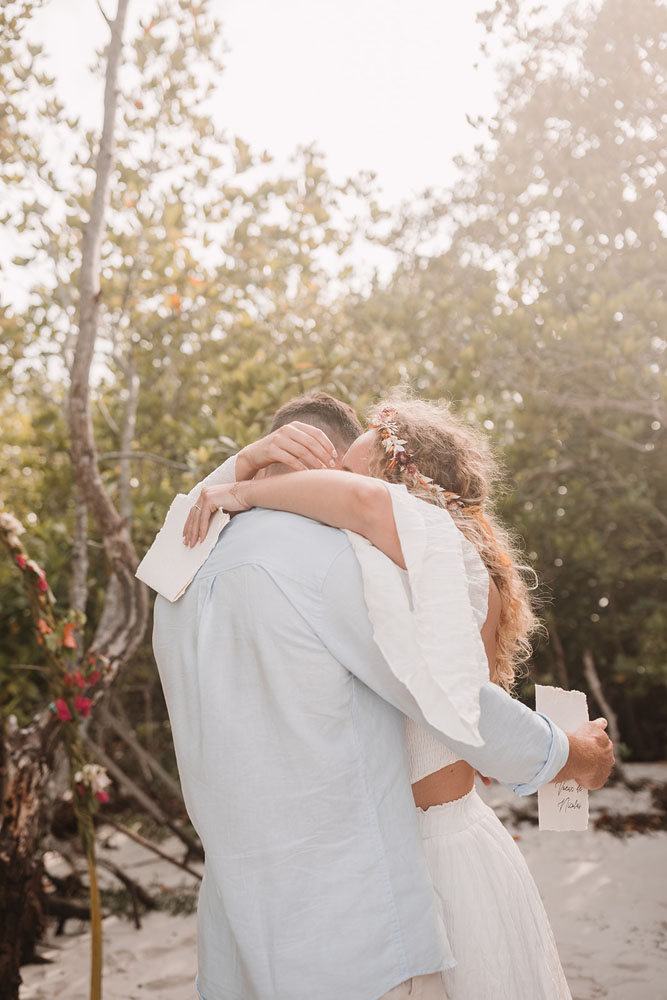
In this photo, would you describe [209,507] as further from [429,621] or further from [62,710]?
[62,710]

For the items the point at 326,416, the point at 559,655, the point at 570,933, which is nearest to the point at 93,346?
the point at 326,416

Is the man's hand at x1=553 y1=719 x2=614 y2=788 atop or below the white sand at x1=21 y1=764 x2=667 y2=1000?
atop

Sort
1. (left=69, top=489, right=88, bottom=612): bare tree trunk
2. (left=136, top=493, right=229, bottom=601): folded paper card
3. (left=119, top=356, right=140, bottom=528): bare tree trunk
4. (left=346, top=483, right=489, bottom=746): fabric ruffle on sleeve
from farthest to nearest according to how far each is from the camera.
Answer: (left=119, top=356, right=140, bottom=528): bare tree trunk, (left=69, top=489, right=88, bottom=612): bare tree trunk, (left=136, top=493, right=229, bottom=601): folded paper card, (left=346, top=483, right=489, bottom=746): fabric ruffle on sleeve

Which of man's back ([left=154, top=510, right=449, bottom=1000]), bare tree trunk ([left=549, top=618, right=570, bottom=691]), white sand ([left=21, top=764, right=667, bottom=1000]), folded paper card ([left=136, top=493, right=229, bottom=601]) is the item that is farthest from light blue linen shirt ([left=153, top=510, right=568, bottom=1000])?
bare tree trunk ([left=549, top=618, right=570, bottom=691])

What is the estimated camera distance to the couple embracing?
4.86 ft

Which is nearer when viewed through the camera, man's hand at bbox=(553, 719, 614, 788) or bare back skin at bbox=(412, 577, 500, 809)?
man's hand at bbox=(553, 719, 614, 788)

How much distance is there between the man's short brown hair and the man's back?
606mm

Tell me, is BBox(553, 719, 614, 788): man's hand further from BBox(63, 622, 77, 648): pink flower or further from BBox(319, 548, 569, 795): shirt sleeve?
BBox(63, 622, 77, 648): pink flower

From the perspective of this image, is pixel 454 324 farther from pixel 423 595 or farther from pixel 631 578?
pixel 423 595

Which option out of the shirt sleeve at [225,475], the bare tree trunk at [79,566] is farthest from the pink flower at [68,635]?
the shirt sleeve at [225,475]

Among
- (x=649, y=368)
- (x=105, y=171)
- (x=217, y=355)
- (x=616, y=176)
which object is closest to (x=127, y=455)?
(x=105, y=171)

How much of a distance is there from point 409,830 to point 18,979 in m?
2.58

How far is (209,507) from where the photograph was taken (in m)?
1.82

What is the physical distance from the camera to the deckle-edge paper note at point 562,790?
5.88ft
